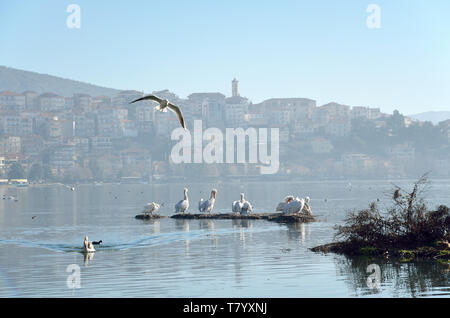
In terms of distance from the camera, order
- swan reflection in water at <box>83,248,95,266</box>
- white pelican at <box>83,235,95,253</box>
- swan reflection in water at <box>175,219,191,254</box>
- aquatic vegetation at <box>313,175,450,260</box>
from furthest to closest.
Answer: swan reflection in water at <box>175,219,191,254</box> → white pelican at <box>83,235,95,253</box> → swan reflection in water at <box>83,248,95,266</box> → aquatic vegetation at <box>313,175,450,260</box>

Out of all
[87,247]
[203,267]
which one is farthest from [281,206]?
[203,267]

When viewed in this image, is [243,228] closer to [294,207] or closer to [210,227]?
[210,227]

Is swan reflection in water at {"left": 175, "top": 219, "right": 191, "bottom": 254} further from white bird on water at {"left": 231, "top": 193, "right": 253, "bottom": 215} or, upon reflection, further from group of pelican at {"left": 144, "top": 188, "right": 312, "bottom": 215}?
white bird on water at {"left": 231, "top": 193, "right": 253, "bottom": 215}

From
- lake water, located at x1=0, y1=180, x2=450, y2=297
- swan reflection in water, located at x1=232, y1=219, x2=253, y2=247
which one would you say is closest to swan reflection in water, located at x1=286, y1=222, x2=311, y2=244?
lake water, located at x1=0, y1=180, x2=450, y2=297

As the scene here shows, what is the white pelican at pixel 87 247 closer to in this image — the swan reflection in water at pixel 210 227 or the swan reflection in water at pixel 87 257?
the swan reflection in water at pixel 87 257

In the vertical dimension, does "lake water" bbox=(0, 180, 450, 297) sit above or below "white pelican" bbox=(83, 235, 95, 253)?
below

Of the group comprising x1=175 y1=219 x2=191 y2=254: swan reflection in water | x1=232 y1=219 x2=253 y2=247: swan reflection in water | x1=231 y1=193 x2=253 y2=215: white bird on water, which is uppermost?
x1=231 y1=193 x2=253 y2=215: white bird on water

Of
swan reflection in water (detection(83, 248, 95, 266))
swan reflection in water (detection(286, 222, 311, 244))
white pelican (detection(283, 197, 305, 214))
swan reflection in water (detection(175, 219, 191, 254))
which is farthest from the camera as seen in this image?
white pelican (detection(283, 197, 305, 214))

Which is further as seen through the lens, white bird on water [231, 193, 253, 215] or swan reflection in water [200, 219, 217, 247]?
white bird on water [231, 193, 253, 215]

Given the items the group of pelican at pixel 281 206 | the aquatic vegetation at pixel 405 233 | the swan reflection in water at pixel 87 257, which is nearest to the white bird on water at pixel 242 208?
the group of pelican at pixel 281 206

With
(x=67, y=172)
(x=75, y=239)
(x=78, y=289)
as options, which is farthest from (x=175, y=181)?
(x=78, y=289)

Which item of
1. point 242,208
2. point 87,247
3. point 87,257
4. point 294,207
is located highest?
point 294,207
